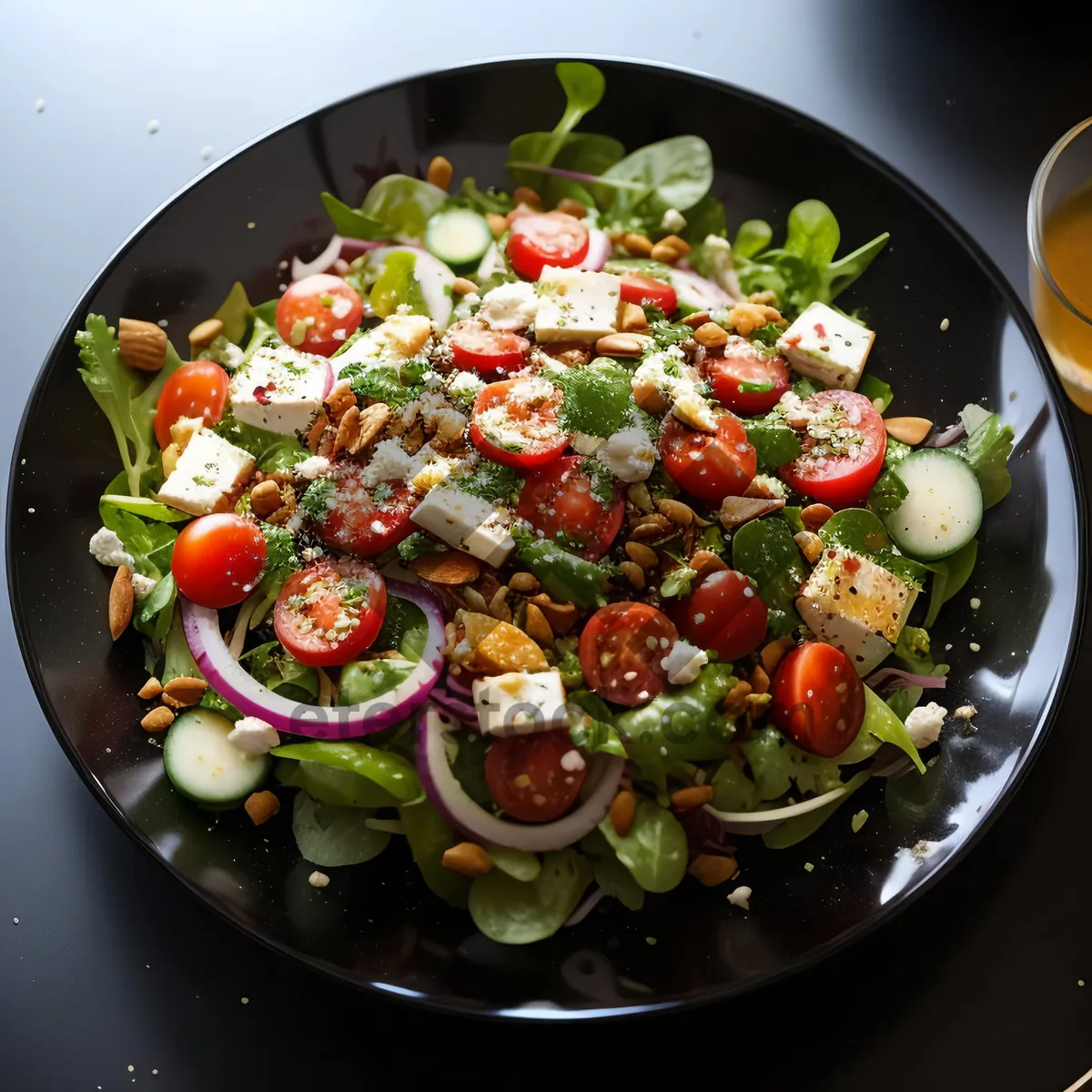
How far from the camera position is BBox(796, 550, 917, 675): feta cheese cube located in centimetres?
235

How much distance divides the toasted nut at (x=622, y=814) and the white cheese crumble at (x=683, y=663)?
0.27 metres

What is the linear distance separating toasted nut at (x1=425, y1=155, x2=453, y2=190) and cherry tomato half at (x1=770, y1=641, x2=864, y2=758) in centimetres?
162

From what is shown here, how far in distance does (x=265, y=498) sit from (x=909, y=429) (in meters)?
1.61

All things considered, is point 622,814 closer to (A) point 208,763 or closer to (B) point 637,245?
(A) point 208,763

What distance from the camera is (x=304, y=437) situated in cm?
254

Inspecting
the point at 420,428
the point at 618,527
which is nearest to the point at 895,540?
the point at 618,527

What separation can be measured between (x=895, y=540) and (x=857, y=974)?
102 cm

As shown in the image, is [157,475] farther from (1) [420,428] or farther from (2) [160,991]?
(2) [160,991]

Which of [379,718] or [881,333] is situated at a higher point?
[881,333]

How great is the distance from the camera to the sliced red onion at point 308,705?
2.28 m

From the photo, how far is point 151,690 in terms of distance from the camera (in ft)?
7.74

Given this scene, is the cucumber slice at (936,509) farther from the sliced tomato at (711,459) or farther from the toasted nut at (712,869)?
the toasted nut at (712,869)

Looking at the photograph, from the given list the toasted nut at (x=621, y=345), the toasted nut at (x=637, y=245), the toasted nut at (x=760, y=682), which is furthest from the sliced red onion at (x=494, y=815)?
the toasted nut at (x=637, y=245)

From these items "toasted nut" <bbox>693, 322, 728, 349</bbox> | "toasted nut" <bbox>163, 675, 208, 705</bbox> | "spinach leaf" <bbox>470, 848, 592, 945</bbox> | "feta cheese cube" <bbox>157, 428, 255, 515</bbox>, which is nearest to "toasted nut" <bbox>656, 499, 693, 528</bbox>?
"toasted nut" <bbox>693, 322, 728, 349</bbox>
